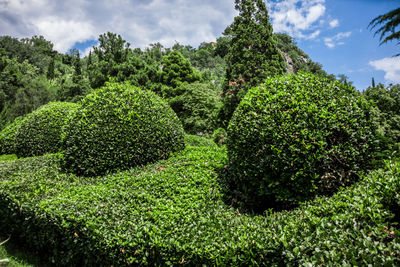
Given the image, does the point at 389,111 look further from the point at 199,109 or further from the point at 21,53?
the point at 21,53

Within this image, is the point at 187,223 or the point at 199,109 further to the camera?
the point at 199,109

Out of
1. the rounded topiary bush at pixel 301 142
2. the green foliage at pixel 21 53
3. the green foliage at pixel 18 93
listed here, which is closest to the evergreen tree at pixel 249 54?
the rounded topiary bush at pixel 301 142

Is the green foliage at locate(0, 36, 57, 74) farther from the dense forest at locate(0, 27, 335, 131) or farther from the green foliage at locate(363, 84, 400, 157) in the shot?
the green foliage at locate(363, 84, 400, 157)

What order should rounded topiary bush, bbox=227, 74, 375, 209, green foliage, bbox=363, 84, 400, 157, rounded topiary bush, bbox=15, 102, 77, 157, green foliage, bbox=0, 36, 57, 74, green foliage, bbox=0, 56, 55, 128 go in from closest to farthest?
rounded topiary bush, bbox=227, 74, 375, 209 < rounded topiary bush, bbox=15, 102, 77, 157 < green foliage, bbox=363, 84, 400, 157 < green foliage, bbox=0, 56, 55, 128 < green foliage, bbox=0, 36, 57, 74

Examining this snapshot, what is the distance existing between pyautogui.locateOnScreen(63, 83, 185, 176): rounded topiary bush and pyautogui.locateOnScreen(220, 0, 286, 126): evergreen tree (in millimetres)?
6684

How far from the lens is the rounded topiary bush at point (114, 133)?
5.86 metres

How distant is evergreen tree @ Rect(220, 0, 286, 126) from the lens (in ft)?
38.9

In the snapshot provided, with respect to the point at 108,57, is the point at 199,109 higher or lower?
lower

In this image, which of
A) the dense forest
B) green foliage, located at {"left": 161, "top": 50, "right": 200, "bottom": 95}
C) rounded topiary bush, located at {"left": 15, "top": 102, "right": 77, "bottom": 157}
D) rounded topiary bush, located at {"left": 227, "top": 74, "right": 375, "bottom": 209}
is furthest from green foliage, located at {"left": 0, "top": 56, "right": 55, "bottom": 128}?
rounded topiary bush, located at {"left": 227, "top": 74, "right": 375, "bottom": 209}

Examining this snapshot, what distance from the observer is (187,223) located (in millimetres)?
3398

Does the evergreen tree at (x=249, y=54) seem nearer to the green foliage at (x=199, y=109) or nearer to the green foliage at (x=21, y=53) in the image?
the green foliage at (x=199, y=109)

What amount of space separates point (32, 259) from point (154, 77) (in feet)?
73.7

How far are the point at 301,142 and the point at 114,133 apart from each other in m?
4.36

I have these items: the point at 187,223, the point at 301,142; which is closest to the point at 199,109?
the point at 301,142
